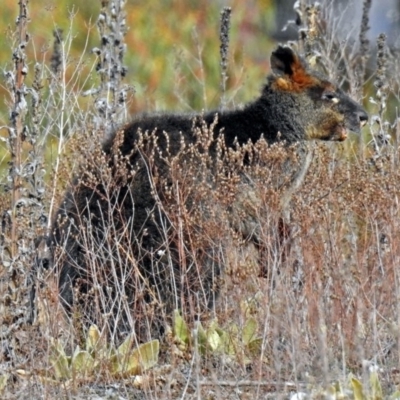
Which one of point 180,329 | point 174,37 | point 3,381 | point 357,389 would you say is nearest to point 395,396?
point 357,389

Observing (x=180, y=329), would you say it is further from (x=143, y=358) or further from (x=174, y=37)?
(x=174, y=37)

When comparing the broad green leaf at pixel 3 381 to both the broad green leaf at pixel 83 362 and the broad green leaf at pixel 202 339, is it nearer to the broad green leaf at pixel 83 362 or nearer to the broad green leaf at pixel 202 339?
the broad green leaf at pixel 83 362

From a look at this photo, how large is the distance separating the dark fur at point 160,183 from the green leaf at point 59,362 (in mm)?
354

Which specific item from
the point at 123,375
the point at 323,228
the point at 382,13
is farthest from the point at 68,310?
the point at 382,13

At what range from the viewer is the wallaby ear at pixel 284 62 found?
907 cm

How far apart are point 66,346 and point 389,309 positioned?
6.40ft

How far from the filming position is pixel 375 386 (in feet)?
18.2

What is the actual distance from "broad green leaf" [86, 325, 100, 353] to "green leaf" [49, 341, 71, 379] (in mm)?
235

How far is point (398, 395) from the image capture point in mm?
5516

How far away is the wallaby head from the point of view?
9.12 meters

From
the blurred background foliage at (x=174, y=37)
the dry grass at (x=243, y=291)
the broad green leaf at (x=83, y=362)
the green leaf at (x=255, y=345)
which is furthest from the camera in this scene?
the blurred background foliage at (x=174, y=37)

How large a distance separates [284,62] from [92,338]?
3468mm

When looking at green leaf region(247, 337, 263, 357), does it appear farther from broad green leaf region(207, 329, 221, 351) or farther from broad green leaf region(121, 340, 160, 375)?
broad green leaf region(121, 340, 160, 375)

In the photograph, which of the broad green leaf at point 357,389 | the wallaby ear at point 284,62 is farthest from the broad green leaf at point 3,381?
the wallaby ear at point 284,62
